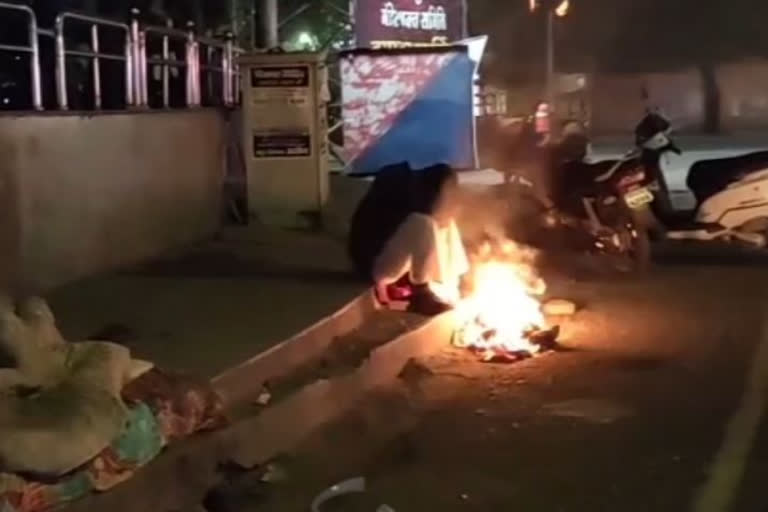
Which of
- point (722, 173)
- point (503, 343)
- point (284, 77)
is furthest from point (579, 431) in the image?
point (284, 77)

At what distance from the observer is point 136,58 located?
14.1 meters

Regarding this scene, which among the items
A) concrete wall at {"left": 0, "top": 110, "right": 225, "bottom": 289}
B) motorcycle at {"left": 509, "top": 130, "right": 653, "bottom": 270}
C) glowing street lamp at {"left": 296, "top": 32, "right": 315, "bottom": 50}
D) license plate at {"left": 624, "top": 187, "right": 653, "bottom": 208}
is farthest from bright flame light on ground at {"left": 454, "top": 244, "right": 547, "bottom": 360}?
glowing street lamp at {"left": 296, "top": 32, "right": 315, "bottom": 50}

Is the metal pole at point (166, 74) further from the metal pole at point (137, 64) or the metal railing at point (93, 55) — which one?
the metal railing at point (93, 55)

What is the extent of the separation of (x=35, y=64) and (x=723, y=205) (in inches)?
316

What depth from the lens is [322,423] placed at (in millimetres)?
8820

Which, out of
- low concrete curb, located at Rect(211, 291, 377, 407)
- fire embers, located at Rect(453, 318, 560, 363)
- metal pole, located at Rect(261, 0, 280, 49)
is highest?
metal pole, located at Rect(261, 0, 280, 49)

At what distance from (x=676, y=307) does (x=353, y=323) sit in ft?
9.77

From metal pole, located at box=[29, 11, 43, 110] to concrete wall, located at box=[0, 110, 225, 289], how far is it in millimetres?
194

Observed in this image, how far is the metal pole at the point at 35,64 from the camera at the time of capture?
11.7 metres

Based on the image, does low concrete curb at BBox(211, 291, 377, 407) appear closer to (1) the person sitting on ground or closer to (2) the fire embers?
(1) the person sitting on ground

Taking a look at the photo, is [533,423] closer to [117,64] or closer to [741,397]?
[741,397]

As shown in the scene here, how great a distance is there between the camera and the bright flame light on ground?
36.0 ft

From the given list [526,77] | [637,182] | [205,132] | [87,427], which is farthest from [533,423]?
[526,77]

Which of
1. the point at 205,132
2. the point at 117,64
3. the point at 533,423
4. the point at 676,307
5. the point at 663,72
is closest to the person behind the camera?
the point at 533,423
